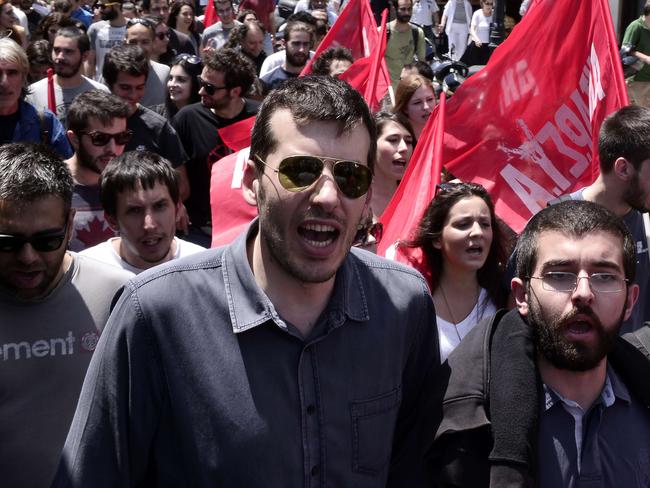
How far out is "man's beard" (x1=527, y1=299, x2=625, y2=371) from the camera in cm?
246

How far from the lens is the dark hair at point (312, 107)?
2.22 metres

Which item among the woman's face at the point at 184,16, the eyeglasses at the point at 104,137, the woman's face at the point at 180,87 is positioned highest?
the eyeglasses at the point at 104,137

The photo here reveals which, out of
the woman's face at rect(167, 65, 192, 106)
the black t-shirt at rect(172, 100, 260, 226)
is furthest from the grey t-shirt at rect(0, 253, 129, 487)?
the woman's face at rect(167, 65, 192, 106)

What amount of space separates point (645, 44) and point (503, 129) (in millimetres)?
7694

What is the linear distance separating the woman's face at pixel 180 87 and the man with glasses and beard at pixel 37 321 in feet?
14.9

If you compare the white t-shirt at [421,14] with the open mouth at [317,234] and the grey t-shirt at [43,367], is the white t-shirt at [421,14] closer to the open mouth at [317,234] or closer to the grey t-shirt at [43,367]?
the grey t-shirt at [43,367]

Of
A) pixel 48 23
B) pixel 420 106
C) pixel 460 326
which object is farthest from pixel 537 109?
pixel 48 23

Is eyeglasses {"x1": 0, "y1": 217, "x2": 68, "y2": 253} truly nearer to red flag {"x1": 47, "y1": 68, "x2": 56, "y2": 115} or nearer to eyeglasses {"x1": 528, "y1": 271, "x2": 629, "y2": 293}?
eyeglasses {"x1": 528, "y1": 271, "x2": 629, "y2": 293}

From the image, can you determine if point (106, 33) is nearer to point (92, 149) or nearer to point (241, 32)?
point (241, 32)

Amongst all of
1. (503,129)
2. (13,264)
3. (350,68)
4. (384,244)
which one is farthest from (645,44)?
(13,264)

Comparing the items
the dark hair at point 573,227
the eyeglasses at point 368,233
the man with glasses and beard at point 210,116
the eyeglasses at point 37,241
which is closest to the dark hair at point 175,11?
the man with glasses and beard at point 210,116

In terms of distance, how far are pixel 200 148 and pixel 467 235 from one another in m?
2.62

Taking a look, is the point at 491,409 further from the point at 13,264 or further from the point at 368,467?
the point at 13,264

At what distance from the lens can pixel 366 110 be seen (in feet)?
7.57
